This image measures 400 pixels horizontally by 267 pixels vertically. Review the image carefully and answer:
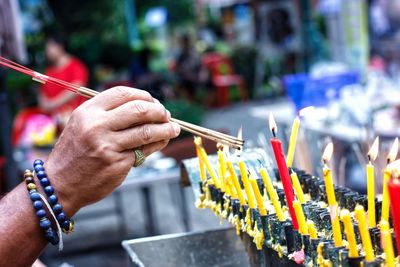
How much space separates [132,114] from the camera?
4.27 ft

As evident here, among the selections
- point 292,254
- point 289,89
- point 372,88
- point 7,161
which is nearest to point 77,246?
point 7,161

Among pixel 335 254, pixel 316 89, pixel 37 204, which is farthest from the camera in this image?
Answer: pixel 316 89

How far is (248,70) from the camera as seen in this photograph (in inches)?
524

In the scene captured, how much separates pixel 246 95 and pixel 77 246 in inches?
319

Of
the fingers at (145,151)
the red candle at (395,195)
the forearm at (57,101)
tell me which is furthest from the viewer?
the forearm at (57,101)

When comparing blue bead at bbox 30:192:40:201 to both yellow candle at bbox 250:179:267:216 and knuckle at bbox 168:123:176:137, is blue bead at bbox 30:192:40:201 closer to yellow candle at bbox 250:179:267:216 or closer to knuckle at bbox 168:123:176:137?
knuckle at bbox 168:123:176:137

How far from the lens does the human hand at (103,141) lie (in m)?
1.30

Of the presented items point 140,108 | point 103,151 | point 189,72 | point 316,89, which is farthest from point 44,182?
point 189,72

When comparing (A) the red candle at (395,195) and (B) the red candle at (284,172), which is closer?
(A) the red candle at (395,195)

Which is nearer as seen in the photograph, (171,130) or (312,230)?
(312,230)

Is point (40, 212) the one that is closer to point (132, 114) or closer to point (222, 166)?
point (132, 114)

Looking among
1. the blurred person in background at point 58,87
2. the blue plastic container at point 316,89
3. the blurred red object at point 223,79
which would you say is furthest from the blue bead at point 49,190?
the blurred red object at point 223,79

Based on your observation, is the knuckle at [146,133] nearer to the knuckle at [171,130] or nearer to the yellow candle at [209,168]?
the knuckle at [171,130]

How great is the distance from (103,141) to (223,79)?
11580 millimetres
